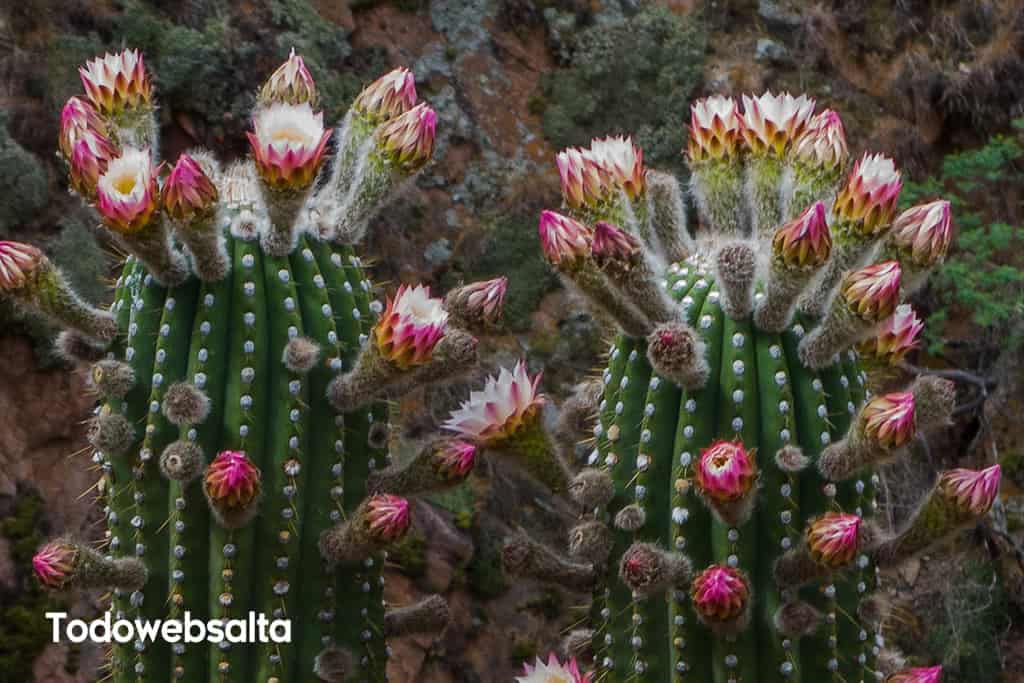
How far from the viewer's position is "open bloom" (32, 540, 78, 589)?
247 centimetres

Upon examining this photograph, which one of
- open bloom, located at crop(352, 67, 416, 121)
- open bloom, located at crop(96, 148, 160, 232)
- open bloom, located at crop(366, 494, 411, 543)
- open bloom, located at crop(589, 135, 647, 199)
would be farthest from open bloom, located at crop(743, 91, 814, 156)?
open bloom, located at crop(96, 148, 160, 232)

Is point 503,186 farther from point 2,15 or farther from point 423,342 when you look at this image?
point 423,342

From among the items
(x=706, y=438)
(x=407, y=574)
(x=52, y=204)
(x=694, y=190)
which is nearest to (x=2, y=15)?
(x=52, y=204)

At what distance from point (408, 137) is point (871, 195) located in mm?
985

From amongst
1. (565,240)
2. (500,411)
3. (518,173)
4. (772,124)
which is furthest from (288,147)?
(518,173)

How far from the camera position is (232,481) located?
2.38 meters

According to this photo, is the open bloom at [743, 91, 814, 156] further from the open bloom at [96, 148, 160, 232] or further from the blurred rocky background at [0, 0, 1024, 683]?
the blurred rocky background at [0, 0, 1024, 683]

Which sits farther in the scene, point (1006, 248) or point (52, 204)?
point (1006, 248)

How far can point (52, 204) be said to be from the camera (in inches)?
193

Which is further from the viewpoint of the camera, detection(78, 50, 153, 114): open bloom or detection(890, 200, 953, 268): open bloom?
detection(78, 50, 153, 114): open bloom

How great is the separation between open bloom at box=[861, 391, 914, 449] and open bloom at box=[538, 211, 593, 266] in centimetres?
62

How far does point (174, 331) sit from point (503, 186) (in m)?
3.39

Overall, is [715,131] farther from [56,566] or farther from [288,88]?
[56,566]

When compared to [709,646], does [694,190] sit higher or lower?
higher
